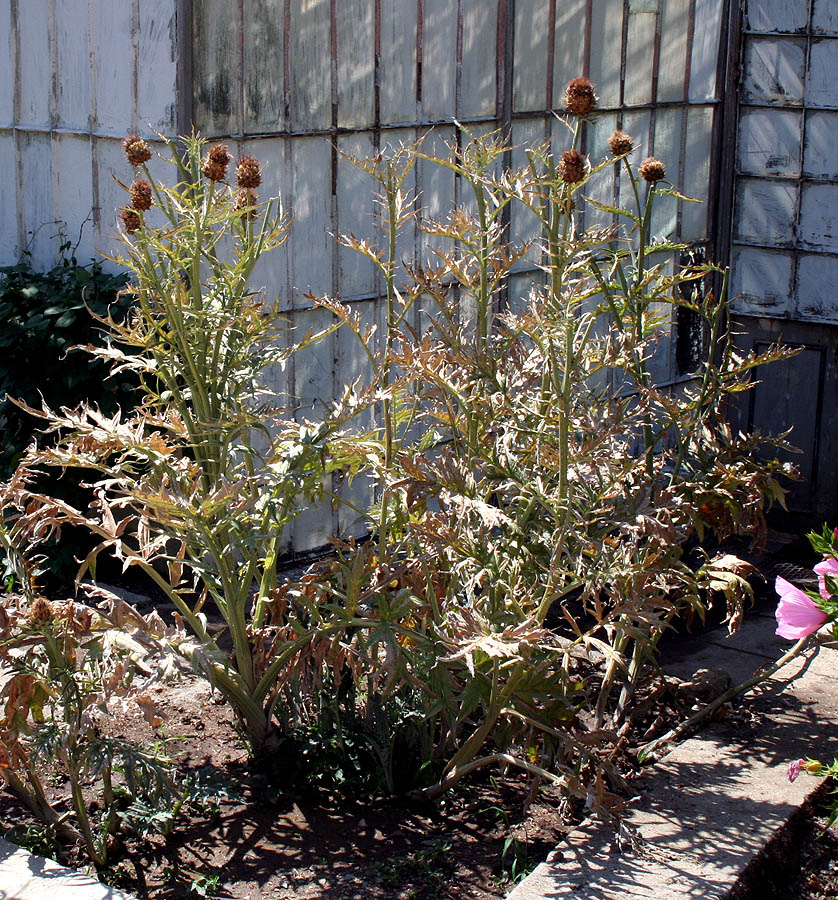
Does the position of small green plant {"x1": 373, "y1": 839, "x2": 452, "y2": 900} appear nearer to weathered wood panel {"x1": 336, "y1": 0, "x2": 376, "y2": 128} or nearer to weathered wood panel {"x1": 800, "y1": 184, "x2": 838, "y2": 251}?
weathered wood panel {"x1": 336, "y1": 0, "x2": 376, "y2": 128}

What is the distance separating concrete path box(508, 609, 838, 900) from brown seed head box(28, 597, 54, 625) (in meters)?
1.27

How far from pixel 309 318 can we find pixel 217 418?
1.79 m

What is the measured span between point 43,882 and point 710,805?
174 centimetres

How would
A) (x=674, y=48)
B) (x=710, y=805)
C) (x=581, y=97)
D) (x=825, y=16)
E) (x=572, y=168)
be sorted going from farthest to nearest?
(x=674, y=48) < (x=825, y=16) < (x=710, y=805) < (x=581, y=97) < (x=572, y=168)

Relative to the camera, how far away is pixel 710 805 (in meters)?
3.28

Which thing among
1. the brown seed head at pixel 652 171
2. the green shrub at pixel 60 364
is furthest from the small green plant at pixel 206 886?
the brown seed head at pixel 652 171

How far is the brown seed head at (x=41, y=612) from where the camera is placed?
2.72m

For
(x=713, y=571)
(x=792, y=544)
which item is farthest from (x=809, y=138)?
(x=713, y=571)

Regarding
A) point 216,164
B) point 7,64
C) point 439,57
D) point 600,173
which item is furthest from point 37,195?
point 600,173

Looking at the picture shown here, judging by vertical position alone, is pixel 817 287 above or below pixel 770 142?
below

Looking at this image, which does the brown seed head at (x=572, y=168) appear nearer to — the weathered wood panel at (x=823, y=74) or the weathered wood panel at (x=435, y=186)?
the weathered wood panel at (x=435, y=186)

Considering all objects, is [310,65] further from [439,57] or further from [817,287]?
[817,287]

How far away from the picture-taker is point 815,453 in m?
6.49

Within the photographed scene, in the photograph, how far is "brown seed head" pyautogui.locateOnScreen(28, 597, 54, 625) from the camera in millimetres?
2723
